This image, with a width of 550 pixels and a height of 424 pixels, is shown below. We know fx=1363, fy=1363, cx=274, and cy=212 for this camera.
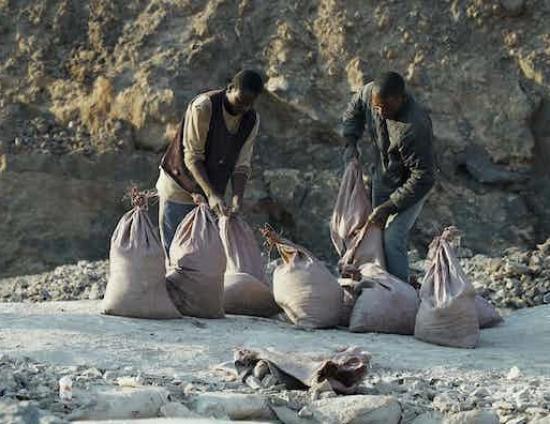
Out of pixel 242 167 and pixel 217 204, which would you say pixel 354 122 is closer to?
pixel 242 167

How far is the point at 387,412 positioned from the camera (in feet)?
18.4

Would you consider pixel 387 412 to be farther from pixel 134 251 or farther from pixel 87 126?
pixel 87 126

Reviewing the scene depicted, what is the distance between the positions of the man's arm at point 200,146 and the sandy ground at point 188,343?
0.73 m

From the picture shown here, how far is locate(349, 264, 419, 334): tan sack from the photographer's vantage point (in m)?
7.80

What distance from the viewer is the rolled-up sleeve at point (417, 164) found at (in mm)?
7938

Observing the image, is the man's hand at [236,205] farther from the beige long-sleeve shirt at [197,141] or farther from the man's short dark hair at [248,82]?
the man's short dark hair at [248,82]

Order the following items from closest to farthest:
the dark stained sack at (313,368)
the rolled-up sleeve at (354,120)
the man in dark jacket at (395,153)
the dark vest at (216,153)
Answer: the dark stained sack at (313,368), the man in dark jacket at (395,153), the dark vest at (216,153), the rolled-up sleeve at (354,120)

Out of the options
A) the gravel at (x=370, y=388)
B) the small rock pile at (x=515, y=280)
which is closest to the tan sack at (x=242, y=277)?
the gravel at (x=370, y=388)

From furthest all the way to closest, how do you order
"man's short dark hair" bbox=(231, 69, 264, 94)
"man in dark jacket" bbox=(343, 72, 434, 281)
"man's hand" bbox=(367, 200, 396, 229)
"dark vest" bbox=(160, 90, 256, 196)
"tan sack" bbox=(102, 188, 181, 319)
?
"man's hand" bbox=(367, 200, 396, 229) < "dark vest" bbox=(160, 90, 256, 196) < "man in dark jacket" bbox=(343, 72, 434, 281) < "man's short dark hair" bbox=(231, 69, 264, 94) < "tan sack" bbox=(102, 188, 181, 319)

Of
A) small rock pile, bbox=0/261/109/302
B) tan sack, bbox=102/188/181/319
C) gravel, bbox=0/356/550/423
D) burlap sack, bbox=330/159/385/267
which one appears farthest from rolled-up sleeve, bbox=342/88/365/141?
small rock pile, bbox=0/261/109/302

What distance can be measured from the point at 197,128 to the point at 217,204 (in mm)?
460

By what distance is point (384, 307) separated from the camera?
7.81 m

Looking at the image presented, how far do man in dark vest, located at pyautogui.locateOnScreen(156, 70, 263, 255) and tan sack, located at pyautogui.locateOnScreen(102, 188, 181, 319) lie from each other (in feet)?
1.68

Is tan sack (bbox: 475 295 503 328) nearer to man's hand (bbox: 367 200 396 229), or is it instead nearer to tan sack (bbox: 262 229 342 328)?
man's hand (bbox: 367 200 396 229)
